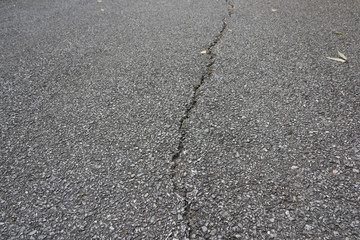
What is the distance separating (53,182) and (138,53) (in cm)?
182

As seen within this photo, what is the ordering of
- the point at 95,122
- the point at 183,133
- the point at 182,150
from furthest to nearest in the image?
the point at 95,122 → the point at 183,133 → the point at 182,150

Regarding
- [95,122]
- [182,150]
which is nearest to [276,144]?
[182,150]

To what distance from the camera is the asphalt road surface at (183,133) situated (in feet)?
4.24

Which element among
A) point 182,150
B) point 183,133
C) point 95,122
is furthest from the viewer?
point 95,122

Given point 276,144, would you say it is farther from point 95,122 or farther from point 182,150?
point 95,122

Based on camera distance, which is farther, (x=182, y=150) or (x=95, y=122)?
(x=95, y=122)

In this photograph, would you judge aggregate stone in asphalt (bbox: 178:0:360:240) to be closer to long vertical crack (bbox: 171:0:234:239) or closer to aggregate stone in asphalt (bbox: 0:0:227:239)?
long vertical crack (bbox: 171:0:234:239)

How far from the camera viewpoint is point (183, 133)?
1804mm

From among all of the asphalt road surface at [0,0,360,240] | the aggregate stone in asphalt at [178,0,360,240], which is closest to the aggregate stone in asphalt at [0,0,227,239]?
the asphalt road surface at [0,0,360,240]

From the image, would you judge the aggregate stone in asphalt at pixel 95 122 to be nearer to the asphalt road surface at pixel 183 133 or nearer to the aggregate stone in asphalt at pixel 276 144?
the asphalt road surface at pixel 183 133

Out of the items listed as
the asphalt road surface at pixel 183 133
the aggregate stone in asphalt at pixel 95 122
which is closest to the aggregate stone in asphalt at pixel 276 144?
the asphalt road surface at pixel 183 133

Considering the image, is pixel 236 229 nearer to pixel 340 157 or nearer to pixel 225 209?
pixel 225 209

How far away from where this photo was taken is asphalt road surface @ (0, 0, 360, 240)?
1.29 metres

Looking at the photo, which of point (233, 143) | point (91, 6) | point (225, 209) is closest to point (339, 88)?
point (233, 143)
